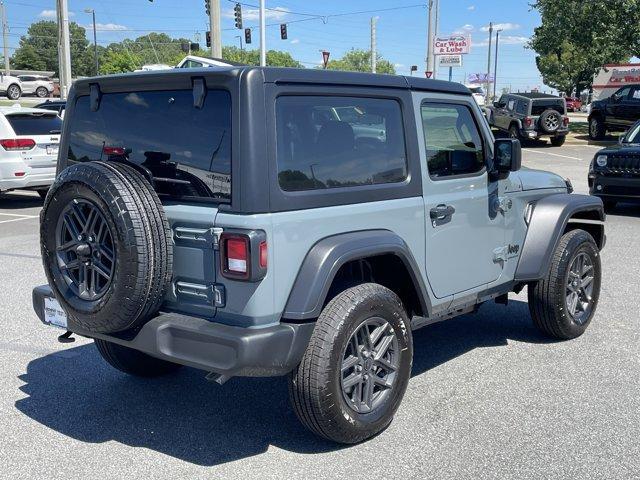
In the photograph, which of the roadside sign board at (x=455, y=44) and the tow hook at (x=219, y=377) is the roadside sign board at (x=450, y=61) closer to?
the roadside sign board at (x=455, y=44)

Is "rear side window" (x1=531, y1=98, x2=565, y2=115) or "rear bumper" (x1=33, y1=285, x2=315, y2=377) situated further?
"rear side window" (x1=531, y1=98, x2=565, y2=115)

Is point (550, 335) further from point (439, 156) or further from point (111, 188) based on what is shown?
point (111, 188)

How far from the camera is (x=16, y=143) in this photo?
12156 mm

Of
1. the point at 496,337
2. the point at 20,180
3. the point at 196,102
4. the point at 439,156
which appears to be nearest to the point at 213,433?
the point at 196,102

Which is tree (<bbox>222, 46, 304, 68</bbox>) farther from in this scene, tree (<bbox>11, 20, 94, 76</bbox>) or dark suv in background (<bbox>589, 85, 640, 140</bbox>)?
dark suv in background (<bbox>589, 85, 640, 140</bbox>)

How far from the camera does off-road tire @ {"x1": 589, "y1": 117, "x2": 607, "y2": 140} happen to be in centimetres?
2786

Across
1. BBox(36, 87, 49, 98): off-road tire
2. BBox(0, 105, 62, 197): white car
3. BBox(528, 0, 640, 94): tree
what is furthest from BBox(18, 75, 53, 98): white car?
BBox(0, 105, 62, 197): white car

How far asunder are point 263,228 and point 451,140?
1.77m

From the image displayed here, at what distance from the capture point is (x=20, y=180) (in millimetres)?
12203

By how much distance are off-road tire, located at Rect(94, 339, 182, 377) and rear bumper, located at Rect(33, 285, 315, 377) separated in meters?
1.13

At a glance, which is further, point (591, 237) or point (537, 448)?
point (591, 237)

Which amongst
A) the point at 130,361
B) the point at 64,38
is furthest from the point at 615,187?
the point at 64,38

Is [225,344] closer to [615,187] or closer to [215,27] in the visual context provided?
[615,187]

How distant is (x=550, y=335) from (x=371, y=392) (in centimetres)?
223
